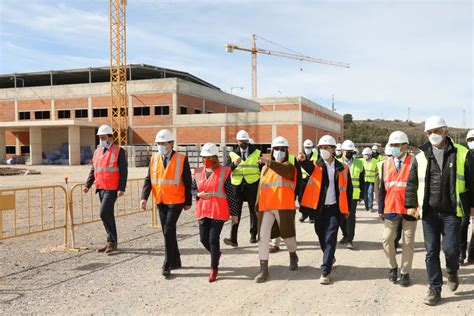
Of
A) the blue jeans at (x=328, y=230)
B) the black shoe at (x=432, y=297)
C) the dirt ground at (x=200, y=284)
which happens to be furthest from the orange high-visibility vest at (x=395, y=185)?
the black shoe at (x=432, y=297)

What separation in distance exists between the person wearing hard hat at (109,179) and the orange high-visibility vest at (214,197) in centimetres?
196

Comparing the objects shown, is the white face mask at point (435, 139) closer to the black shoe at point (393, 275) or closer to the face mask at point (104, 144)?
the black shoe at point (393, 275)

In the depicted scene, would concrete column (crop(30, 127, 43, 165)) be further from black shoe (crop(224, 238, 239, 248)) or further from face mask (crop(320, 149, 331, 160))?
face mask (crop(320, 149, 331, 160))

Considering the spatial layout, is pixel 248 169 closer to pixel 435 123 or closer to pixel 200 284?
pixel 200 284

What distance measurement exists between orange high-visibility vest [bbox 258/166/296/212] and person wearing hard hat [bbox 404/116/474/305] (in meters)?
1.71

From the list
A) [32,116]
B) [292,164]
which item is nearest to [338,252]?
[292,164]

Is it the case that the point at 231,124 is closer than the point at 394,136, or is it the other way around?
the point at 394,136

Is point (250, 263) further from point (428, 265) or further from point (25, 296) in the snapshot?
point (25, 296)

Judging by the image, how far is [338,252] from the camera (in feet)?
24.5

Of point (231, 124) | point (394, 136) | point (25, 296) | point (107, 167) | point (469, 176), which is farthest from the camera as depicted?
point (231, 124)

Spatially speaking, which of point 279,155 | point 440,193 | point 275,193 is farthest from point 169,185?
point 440,193

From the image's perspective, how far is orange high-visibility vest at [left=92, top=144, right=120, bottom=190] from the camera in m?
7.27

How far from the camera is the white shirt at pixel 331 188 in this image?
5.81m

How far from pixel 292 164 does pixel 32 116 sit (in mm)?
52553
